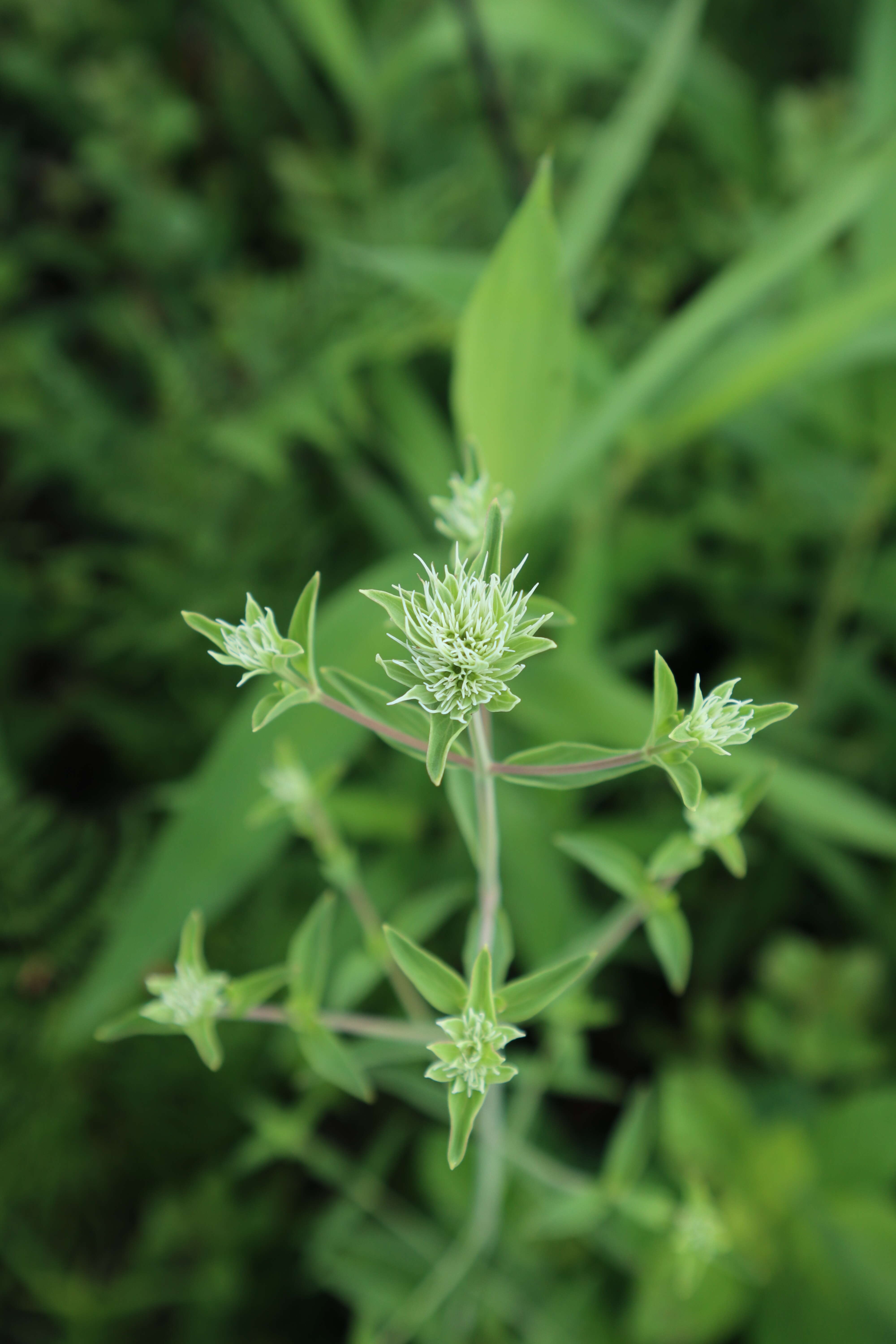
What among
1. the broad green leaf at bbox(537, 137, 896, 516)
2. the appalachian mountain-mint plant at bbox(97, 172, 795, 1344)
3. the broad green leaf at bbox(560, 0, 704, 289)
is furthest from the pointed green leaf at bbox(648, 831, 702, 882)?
the broad green leaf at bbox(560, 0, 704, 289)

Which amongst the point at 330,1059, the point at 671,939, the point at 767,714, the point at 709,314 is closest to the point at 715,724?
the point at 767,714

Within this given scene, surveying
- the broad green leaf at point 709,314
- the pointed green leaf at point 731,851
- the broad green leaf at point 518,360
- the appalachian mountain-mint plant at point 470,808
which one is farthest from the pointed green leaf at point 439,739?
the broad green leaf at point 709,314

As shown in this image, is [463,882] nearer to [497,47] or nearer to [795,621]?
[795,621]

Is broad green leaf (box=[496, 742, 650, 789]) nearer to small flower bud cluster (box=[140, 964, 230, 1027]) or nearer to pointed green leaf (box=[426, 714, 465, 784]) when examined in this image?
pointed green leaf (box=[426, 714, 465, 784])

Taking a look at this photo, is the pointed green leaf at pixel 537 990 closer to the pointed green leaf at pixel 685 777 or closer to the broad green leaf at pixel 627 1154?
the pointed green leaf at pixel 685 777

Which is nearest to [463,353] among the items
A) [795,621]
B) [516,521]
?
[516,521]

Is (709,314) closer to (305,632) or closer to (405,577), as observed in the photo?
(405,577)
